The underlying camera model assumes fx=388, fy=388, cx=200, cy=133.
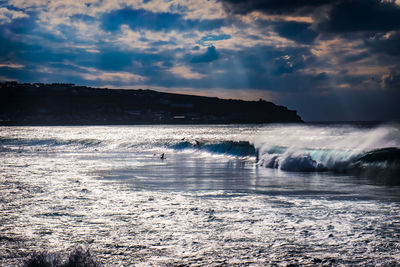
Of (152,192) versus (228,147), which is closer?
(152,192)

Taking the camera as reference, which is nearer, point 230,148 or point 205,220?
point 205,220

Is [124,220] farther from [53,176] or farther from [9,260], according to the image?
[53,176]

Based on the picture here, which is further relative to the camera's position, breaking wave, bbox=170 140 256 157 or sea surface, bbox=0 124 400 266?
breaking wave, bbox=170 140 256 157

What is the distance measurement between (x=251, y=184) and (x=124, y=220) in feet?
24.1

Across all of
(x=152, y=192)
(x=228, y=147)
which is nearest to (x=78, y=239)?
(x=152, y=192)

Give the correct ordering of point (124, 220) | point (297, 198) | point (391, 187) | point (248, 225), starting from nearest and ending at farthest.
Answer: point (248, 225)
point (124, 220)
point (297, 198)
point (391, 187)

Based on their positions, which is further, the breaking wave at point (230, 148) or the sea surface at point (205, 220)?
the breaking wave at point (230, 148)

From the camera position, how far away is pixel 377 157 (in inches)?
846

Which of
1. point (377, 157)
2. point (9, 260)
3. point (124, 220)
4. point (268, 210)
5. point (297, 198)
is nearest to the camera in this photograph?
point (9, 260)

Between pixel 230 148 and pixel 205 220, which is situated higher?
pixel 230 148

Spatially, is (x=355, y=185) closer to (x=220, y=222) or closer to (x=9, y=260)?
(x=220, y=222)

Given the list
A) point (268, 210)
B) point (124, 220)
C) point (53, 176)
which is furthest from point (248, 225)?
point (53, 176)

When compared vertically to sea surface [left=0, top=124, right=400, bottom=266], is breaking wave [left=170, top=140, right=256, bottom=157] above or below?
above

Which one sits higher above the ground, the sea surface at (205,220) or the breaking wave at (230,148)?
the breaking wave at (230,148)
